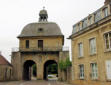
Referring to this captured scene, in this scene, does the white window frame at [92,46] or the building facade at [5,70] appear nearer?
the white window frame at [92,46]

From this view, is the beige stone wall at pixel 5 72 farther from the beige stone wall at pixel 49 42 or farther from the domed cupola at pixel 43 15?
the domed cupola at pixel 43 15

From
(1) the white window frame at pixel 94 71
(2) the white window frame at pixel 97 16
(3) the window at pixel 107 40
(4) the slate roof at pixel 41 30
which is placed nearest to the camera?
(3) the window at pixel 107 40

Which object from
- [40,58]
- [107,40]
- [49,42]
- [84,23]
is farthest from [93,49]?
[49,42]

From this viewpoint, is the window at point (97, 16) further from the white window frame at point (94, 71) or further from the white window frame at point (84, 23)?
the white window frame at point (94, 71)

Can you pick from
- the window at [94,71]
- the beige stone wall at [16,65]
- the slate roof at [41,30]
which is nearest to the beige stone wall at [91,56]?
the window at [94,71]

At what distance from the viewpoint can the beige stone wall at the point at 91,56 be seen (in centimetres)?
1883

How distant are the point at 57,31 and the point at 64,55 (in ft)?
20.8

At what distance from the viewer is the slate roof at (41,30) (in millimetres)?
41969

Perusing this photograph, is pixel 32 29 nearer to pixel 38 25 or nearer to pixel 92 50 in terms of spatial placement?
pixel 38 25

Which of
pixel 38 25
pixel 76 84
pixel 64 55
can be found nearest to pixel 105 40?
pixel 76 84

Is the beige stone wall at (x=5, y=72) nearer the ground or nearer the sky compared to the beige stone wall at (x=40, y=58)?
nearer the ground

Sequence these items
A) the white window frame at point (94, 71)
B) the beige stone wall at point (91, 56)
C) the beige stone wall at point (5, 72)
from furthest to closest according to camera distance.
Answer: the beige stone wall at point (5, 72) → the white window frame at point (94, 71) → the beige stone wall at point (91, 56)

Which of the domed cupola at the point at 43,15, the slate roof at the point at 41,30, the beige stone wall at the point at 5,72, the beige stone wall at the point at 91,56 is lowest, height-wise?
the beige stone wall at the point at 5,72

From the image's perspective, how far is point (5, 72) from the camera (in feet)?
121
